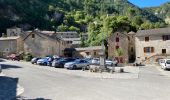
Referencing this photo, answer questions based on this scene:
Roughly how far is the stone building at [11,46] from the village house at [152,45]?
94.2ft

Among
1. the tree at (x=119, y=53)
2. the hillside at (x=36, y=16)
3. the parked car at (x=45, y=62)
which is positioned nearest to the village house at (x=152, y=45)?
the tree at (x=119, y=53)

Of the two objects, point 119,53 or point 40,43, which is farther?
point 40,43

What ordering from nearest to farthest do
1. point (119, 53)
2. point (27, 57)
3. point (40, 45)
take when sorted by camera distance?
point (27, 57) → point (119, 53) → point (40, 45)

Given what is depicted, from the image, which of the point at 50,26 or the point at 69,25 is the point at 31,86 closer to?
the point at 50,26

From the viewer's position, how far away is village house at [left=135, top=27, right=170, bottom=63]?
3167 inches

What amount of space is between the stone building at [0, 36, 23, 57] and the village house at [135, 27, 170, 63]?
28.7 metres

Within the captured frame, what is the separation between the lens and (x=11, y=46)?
94.7 m

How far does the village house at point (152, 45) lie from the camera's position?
264 ft

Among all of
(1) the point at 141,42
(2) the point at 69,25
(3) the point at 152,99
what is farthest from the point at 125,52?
(2) the point at 69,25

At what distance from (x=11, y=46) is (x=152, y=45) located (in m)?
34.6

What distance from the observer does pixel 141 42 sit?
275 ft

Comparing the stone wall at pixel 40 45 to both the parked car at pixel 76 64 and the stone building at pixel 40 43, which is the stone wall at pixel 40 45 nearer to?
the stone building at pixel 40 43

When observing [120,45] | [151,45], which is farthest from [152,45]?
[120,45]

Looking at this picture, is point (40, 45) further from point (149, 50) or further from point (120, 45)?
point (149, 50)
